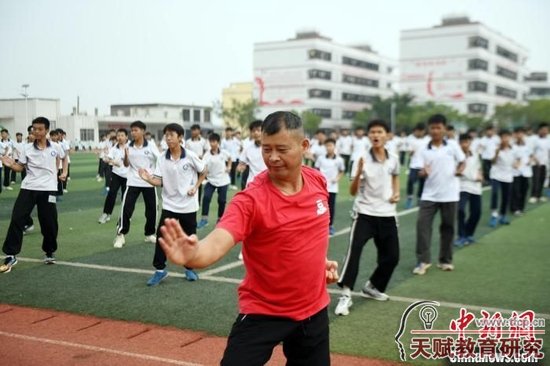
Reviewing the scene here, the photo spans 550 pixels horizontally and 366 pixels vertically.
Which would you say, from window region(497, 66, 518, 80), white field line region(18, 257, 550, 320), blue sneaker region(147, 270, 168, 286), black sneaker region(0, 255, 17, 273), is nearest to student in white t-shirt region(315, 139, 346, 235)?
white field line region(18, 257, 550, 320)

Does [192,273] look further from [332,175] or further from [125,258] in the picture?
[332,175]

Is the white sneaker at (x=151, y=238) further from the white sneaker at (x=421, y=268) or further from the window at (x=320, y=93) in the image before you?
the window at (x=320, y=93)

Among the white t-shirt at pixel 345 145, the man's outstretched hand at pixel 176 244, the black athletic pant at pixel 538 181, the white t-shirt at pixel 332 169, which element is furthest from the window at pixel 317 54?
the man's outstretched hand at pixel 176 244

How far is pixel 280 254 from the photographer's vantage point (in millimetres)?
3014

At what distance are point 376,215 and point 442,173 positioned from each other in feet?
6.83

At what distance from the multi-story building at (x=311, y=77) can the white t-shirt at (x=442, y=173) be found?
69.7 m

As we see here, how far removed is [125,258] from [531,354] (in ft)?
19.6

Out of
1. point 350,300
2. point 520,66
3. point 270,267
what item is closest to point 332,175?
point 350,300

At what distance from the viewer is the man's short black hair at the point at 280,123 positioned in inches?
117

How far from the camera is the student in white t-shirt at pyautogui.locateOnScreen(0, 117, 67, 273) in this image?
8.07 meters

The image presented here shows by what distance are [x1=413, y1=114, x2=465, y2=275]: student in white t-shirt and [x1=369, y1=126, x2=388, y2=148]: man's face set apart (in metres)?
1.64

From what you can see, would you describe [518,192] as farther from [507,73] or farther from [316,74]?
[507,73]

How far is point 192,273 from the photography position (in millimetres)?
7488

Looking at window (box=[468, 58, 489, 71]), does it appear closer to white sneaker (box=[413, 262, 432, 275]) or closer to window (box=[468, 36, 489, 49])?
window (box=[468, 36, 489, 49])
